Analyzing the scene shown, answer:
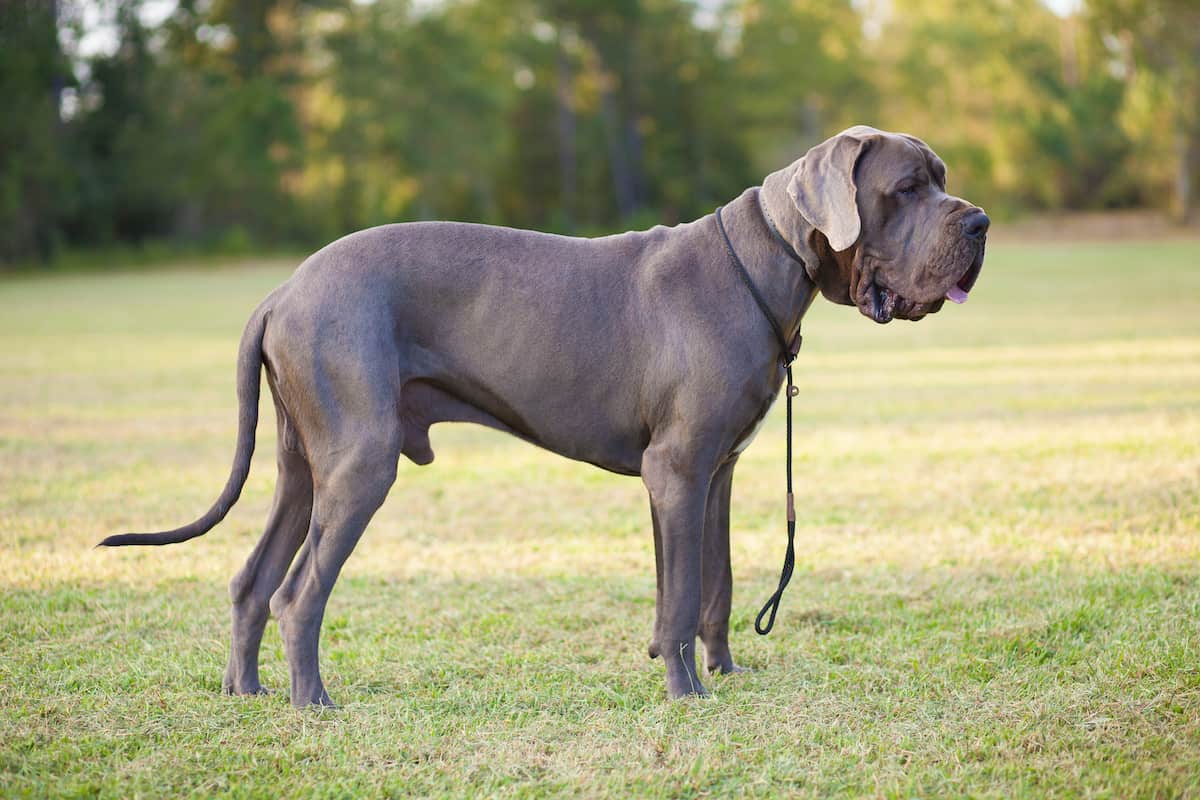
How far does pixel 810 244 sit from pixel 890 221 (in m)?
0.28

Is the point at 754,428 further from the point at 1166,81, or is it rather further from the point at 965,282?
the point at 1166,81

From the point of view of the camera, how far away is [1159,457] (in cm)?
788

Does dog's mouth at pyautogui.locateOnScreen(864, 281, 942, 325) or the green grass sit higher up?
dog's mouth at pyautogui.locateOnScreen(864, 281, 942, 325)

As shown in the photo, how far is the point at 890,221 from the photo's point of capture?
3910mm

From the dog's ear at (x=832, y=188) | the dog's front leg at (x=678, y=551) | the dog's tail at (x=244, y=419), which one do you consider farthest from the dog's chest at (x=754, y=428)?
the dog's tail at (x=244, y=419)

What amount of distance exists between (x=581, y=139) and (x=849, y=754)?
183 feet

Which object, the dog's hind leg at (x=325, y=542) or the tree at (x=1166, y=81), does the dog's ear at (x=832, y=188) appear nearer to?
the dog's hind leg at (x=325, y=542)

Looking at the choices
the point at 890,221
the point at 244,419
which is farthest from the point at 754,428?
the point at 244,419

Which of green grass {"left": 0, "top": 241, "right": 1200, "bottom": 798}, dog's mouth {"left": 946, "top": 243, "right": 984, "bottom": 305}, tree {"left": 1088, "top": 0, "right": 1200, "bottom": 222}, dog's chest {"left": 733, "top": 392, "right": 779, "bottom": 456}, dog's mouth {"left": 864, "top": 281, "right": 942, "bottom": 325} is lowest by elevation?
green grass {"left": 0, "top": 241, "right": 1200, "bottom": 798}

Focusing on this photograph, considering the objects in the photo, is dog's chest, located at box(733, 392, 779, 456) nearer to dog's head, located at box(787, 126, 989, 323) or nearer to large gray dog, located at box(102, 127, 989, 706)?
large gray dog, located at box(102, 127, 989, 706)

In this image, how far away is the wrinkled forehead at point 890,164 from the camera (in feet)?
12.7

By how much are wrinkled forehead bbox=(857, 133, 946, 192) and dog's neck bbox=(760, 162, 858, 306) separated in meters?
0.23

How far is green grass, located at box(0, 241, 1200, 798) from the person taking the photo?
11.4 feet

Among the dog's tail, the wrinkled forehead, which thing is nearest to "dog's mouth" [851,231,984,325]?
the wrinkled forehead
